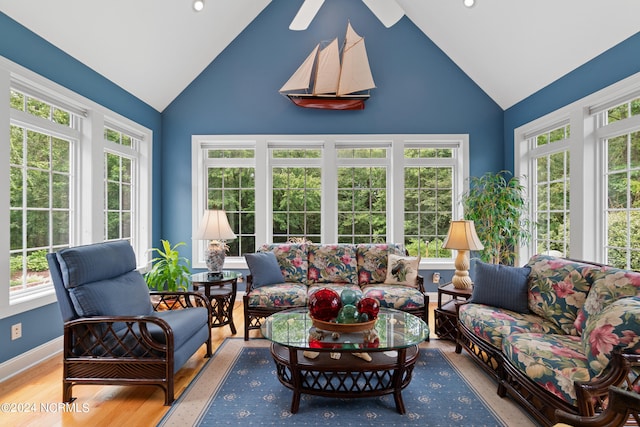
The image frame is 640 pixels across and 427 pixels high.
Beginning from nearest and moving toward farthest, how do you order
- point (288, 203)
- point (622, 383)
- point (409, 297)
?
point (622, 383), point (409, 297), point (288, 203)

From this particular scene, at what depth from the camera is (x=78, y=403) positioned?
220 cm

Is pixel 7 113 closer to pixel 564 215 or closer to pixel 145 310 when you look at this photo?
pixel 145 310

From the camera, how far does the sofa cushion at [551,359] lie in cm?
169

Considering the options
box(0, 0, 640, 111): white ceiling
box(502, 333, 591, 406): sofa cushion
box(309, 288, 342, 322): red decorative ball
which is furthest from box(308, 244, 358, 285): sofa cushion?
box(0, 0, 640, 111): white ceiling

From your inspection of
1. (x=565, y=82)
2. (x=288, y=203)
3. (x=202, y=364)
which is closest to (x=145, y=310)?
(x=202, y=364)

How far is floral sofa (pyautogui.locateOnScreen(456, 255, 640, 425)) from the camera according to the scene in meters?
1.61

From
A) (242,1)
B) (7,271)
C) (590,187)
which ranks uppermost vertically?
(242,1)

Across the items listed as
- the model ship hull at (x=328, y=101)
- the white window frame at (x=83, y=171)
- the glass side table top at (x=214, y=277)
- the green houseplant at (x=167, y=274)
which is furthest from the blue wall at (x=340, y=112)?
the glass side table top at (x=214, y=277)

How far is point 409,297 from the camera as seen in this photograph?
10.7 feet

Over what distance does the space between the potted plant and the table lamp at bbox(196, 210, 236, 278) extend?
3.14m

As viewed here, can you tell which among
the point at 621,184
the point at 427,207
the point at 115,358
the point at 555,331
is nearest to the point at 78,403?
the point at 115,358

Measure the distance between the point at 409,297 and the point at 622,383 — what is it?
1780 mm

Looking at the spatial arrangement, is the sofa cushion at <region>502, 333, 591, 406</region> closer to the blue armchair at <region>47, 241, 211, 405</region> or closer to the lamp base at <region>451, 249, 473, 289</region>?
the lamp base at <region>451, 249, 473, 289</region>

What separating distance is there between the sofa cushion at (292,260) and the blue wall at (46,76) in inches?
81.9
